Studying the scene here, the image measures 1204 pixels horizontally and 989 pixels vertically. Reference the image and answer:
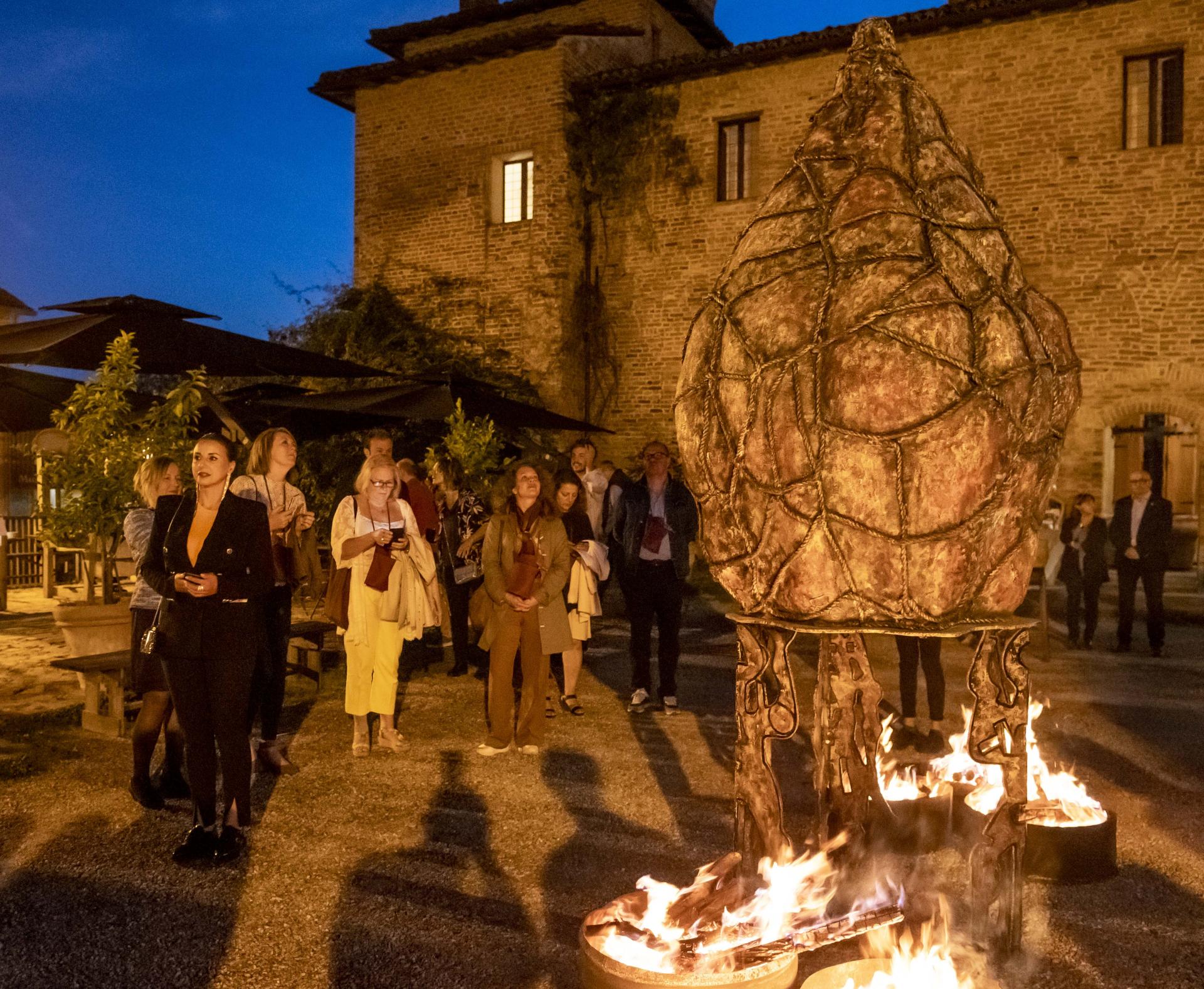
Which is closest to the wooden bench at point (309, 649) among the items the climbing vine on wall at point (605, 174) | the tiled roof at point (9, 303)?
the climbing vine on wall at point (605, 174)

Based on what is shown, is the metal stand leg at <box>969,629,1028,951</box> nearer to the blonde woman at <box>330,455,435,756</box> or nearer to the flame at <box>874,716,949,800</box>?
the flame at <box>874,716,949,800</box>

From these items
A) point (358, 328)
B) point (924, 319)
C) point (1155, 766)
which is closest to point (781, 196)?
point (924, 319)

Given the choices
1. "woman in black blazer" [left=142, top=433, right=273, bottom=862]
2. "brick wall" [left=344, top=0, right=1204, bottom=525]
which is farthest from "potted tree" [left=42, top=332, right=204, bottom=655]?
"brick wall" [left=344, top=0, right=1204, bottom=525]

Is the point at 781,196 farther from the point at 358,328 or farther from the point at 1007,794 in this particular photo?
the point at 358,328

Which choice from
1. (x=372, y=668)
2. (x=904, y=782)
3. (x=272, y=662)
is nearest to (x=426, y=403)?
(x=372, y=668)

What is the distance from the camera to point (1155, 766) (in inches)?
223

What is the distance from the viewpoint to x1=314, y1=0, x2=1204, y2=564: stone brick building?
1412 cm

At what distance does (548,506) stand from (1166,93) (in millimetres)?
12485

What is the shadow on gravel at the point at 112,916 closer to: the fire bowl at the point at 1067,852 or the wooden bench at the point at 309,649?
the fire bowl at the point at 1067,852

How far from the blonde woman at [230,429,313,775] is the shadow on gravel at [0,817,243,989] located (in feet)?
3.40

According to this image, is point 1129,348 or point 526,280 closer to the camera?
point 1129,348

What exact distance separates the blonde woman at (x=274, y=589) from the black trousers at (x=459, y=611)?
2650 millimetres

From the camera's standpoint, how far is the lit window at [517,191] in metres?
17.8

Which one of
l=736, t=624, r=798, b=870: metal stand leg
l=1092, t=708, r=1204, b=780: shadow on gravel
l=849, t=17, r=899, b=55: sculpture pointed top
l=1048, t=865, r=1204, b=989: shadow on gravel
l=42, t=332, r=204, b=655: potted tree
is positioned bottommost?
l=1092, t=708, r=1204, b=780: shadow on gravel
